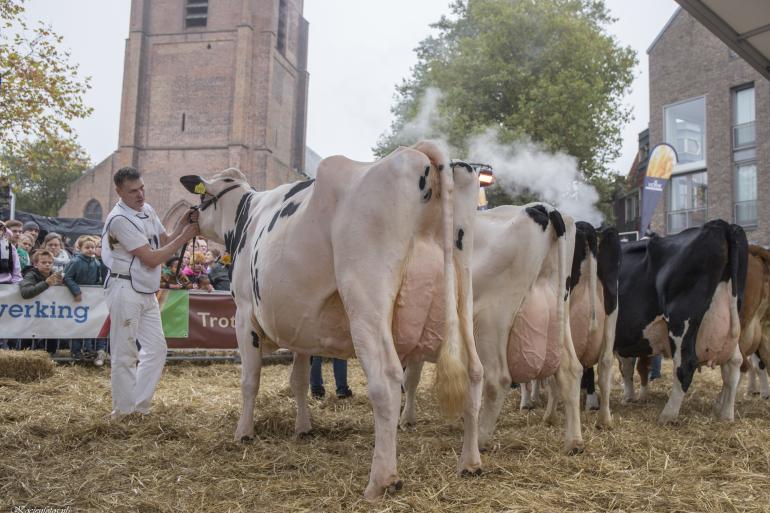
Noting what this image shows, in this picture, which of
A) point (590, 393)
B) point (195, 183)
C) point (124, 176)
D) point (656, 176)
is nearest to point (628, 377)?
point (590, 393)

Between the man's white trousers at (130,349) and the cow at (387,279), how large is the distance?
199 cm

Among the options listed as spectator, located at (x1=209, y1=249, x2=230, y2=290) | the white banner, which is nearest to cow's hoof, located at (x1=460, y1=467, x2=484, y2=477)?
the white banner

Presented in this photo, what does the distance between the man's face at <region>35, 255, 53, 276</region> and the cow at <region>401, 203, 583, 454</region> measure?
302 inches

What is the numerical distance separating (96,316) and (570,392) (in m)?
8.17

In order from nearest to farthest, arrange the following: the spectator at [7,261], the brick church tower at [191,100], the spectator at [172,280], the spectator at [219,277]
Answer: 1. the spectator at [7,261]
2. the spectator at [172,280]
3. the spectator at [219,277]
4. the brick church tower at [191,100]

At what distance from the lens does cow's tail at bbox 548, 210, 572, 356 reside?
5160mm

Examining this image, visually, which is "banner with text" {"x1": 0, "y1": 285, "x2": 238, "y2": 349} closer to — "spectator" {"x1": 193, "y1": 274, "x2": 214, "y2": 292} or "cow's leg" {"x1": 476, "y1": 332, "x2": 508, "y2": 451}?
"spectator" {"x1": 193, "y1": 274, "x2": 214, "y2": 292}

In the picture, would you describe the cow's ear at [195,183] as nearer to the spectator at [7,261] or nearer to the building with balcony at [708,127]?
the spectator at [7,261]

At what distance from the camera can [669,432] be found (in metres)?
5.68

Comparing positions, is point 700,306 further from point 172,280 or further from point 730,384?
point 172,280

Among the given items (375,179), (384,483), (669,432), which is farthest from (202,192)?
(669,432)

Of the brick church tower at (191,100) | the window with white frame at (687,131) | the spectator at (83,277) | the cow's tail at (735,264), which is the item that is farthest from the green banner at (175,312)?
the brick church tower at (191,100)

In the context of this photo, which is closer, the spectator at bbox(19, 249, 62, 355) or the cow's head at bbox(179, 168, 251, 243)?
the cow's head at bbox(179, 168, 251, 243)

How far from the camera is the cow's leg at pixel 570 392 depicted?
4.75 metres
